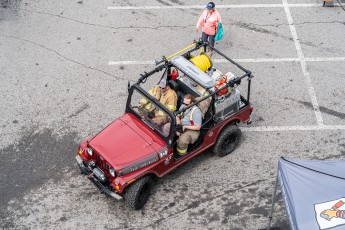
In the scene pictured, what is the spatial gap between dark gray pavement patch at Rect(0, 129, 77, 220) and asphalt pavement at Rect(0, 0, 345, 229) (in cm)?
2

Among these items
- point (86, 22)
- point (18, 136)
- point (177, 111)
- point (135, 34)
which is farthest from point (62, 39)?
point (177, 111)

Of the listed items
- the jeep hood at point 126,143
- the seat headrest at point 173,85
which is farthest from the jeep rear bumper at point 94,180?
the seat headrest at point 173,85

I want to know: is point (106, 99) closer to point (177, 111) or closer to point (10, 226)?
point (177, 111)

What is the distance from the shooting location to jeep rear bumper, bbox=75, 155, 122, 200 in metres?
9.07

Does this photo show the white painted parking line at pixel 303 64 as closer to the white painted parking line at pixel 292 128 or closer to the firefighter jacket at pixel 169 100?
the white painted parking line at pixel 292 128

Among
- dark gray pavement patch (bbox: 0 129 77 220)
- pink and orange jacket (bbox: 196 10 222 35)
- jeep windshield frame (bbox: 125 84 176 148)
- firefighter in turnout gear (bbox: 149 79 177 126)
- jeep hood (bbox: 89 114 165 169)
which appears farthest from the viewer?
pink and orange jacket (bbox: 196 10 222 35)

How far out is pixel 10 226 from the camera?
928 cm

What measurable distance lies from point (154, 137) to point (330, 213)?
3433 mm

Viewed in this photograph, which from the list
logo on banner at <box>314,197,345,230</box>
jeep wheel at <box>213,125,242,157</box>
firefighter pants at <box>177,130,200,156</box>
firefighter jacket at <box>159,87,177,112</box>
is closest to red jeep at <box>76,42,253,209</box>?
jeep wheel at <box>213,125,242,157</box>

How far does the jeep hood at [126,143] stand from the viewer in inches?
360

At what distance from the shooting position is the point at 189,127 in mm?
9586

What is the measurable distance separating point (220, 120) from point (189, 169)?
1122 mm

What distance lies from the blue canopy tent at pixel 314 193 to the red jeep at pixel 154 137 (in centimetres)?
226

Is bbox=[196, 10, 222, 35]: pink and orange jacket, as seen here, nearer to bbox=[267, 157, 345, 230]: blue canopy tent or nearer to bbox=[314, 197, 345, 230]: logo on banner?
bbox=[267, 157, 345, 230]: blue canopy tent
